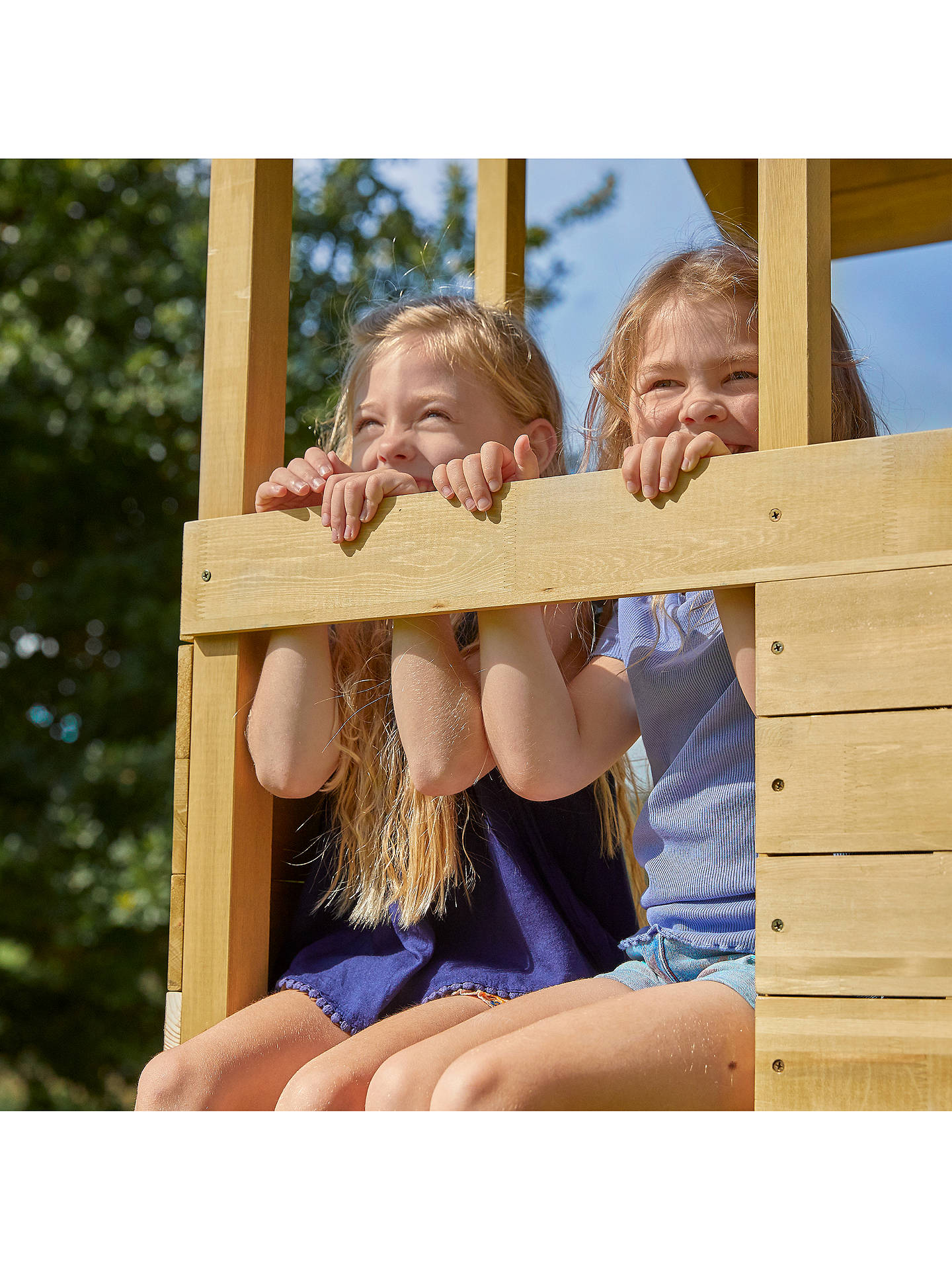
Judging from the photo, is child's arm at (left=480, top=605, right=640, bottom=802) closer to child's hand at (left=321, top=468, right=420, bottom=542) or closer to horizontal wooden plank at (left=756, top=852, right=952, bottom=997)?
child's hand at (left=321, top=468, right=420, bottom=542)

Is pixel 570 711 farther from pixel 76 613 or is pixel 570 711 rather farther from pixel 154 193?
pixel 154 193

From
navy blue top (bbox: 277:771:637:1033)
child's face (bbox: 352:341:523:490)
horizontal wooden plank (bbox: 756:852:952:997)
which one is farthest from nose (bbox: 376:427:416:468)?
horizontal wooden plank (bbox: 756:852:952:997)

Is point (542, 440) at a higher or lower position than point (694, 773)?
higher

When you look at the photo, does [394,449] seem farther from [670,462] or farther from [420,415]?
[670,462]

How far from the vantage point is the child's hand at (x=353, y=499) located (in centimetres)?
160

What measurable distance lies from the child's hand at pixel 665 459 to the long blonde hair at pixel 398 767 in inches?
19.8

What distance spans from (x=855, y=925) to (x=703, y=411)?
2.36ft

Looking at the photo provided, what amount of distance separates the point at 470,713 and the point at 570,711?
12 cm

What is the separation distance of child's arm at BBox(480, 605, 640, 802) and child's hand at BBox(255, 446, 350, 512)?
0.28 metres

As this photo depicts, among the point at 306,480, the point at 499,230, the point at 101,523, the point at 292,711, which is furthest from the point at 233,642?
the point at 101,523

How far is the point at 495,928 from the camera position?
186 centimetres

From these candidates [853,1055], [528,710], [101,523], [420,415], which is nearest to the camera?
[853,1055]

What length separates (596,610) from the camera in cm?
208
